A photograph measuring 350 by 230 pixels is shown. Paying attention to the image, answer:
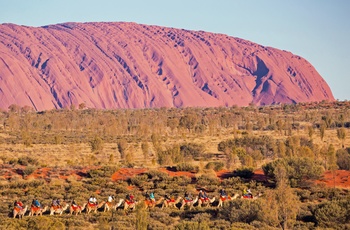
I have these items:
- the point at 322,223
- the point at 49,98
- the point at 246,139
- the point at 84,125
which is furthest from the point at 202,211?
the point at 49,98

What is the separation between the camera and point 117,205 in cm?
2917

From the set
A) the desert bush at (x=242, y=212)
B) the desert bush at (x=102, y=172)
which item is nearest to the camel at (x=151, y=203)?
the desert bush at (x=242, y=212)

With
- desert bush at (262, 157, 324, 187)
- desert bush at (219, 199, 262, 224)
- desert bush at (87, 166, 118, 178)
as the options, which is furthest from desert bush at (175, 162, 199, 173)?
desert bush at (219, 199, 262, 224)

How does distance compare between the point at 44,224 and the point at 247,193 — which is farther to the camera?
the point at 247,193

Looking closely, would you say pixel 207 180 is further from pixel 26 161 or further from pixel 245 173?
pixel 26 161

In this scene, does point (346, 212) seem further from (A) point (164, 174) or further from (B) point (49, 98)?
(B) point (49, 98)

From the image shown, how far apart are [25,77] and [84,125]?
9700cm

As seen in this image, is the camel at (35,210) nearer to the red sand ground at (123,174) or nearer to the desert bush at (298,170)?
the red sand ground at (123,174)

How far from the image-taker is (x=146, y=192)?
3428 cm

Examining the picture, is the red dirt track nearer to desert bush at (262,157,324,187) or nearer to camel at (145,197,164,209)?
desert bush at (262,157,324,187)

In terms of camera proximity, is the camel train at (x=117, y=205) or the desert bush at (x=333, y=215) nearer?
the desert bush at (x=333, y=215)

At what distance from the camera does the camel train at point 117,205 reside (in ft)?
90.3

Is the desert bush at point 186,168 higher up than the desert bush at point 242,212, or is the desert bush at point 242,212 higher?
the desert bush at point 186,168

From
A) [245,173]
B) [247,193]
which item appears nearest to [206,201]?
[247,193]
